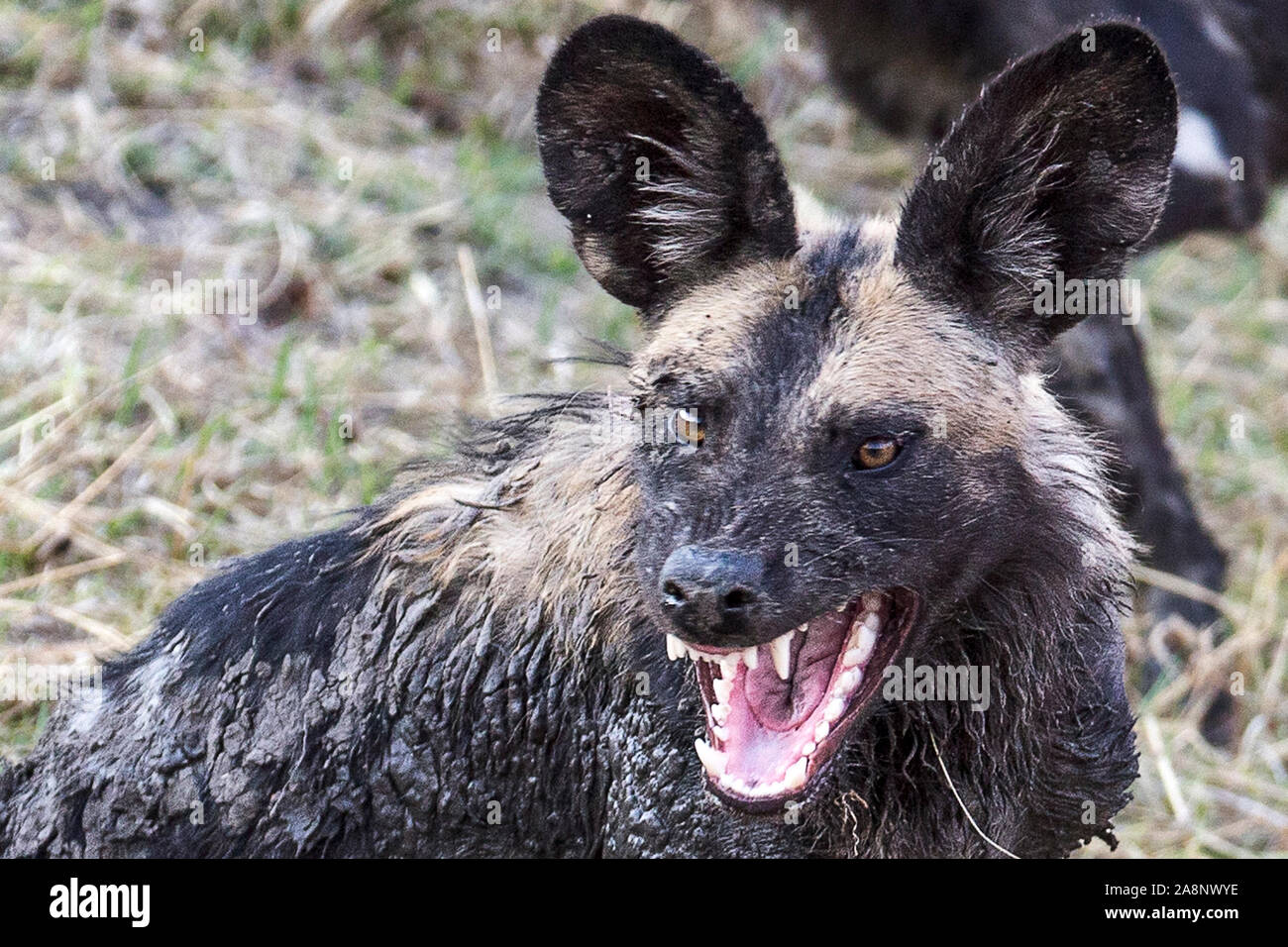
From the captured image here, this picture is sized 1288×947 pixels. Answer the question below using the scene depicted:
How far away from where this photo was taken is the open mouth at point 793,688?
10.4 feet

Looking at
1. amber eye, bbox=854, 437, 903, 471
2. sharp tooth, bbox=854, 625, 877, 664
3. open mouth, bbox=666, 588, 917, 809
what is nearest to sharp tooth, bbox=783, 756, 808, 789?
open mouth, bbox=666, 588, 917, 809

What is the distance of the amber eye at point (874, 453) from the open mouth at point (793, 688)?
0.24 metres

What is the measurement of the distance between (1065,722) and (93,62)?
5573mm

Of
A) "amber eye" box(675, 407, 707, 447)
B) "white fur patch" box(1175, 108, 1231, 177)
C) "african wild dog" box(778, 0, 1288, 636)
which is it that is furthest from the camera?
"white fur patch" box(1175, 108, 1231, 177)

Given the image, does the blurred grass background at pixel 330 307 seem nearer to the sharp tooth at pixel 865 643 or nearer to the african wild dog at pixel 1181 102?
the african wild dog at pixel 1181 102

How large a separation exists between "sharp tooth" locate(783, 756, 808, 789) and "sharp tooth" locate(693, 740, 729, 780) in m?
0.12

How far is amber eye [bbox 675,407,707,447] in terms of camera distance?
3.21 m

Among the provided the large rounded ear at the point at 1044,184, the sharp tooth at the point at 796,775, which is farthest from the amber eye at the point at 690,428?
the sharp tooth at the point at 796,775

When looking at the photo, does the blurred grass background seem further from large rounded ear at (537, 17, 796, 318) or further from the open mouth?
the open mouth

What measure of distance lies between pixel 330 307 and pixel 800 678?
392 centimetres

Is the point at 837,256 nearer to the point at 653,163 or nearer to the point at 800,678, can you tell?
the point at 653,163

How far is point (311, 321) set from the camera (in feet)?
21.9
